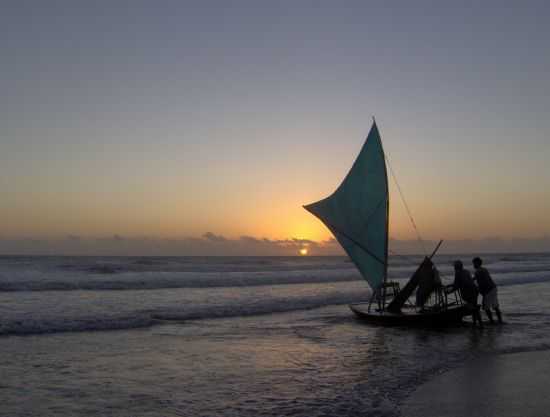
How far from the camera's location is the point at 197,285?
112ft

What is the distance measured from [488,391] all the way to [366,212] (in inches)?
420

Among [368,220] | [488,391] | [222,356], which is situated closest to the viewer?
[488,391]

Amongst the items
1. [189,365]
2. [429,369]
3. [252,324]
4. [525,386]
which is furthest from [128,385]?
[252,324]

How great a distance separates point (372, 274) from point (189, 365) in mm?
9245

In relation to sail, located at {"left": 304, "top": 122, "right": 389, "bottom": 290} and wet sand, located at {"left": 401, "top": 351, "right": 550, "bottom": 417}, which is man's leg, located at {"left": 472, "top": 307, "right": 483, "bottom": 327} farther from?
wet sand, located at {"left": 401, "top": 351, "right": 550, "bottom": 417}

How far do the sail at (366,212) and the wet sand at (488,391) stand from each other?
7801 mm

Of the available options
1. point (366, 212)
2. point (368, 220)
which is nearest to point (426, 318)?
point (368, 220)

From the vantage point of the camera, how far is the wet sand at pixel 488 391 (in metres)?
7.07

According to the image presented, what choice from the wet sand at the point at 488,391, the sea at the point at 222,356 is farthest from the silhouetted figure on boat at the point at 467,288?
the wet sand at the point at 488,391

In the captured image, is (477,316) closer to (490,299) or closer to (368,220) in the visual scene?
(490,299)

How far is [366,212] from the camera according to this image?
18.4 meters

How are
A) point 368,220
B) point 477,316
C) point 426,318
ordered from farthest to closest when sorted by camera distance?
1. point 368,220
2. point 426,318
3. point 477,316

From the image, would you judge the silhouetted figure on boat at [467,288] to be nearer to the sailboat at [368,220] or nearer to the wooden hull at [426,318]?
the wooden hull at [426,318]

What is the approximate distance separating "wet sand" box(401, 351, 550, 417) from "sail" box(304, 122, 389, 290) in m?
7.80
